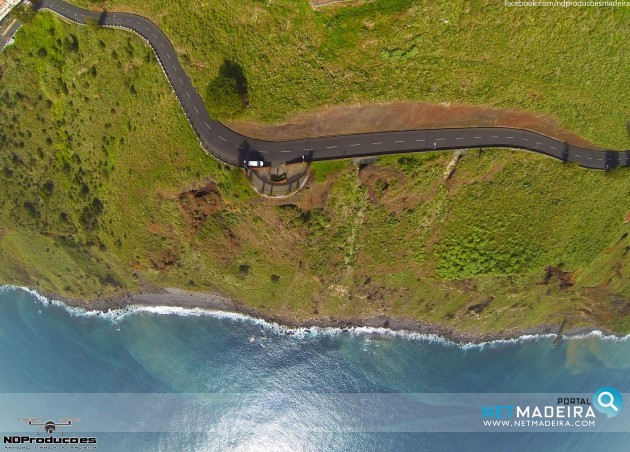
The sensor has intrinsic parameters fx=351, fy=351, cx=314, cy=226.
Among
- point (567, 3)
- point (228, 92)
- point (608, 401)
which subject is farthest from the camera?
point (608, 401)

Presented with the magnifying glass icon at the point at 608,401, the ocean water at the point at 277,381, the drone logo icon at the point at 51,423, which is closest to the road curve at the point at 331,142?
the ocean water at the point at 277,381

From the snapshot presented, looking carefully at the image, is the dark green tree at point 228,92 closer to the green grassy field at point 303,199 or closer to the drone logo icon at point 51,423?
the green grassy field at point 303,199

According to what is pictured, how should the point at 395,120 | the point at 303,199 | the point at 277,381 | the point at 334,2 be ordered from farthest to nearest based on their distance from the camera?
the point at 277,381 → the point at 303,199 → the point at 395,120 → the point at 334,2

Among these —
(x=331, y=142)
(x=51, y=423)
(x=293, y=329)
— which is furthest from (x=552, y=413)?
(x=51, y=423)

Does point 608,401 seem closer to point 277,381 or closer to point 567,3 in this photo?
point 277,381

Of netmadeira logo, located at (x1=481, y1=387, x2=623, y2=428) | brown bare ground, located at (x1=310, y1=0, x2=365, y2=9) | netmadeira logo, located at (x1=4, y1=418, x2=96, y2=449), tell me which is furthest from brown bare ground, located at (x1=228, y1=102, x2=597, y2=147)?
netmadeira logo, located at (x1=4, y1=418, x2=96, y2=449)

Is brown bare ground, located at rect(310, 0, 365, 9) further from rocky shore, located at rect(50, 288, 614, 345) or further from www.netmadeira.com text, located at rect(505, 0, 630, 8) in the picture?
rocky shore, located at rect(50, 288, 614, 345)

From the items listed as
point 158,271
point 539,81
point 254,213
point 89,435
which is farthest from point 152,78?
point 89,435
